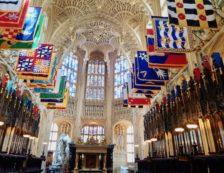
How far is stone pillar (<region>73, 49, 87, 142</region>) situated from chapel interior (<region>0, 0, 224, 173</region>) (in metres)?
0.14

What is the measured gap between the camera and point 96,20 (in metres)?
23.8

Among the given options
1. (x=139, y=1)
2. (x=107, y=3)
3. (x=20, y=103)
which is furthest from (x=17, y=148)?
(x=107, y=3)

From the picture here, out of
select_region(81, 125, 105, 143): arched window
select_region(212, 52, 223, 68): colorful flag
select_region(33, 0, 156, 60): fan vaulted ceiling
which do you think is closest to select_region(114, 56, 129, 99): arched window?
select_region(33, 0, 156, 60): fan vaulted ceiling

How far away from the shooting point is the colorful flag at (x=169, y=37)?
27.6 feet

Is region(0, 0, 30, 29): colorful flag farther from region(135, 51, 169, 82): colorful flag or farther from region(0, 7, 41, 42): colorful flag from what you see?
region(135, 51, 169, 82): colorful flag

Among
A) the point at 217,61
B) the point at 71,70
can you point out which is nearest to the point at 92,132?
the point at 71,70

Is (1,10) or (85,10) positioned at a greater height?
(85,10)

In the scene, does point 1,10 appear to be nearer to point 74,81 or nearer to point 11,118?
point 11,118

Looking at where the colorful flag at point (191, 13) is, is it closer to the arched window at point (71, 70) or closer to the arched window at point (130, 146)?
the arched window at point (130, 146)

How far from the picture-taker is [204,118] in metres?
7.79

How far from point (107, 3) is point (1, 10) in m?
17.6

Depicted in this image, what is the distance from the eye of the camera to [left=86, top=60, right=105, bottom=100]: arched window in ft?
93.3

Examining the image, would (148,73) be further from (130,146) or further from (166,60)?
(130,146)

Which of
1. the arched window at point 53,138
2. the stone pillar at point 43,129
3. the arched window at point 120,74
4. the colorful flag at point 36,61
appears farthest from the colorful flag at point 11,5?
the arched window at point 53,138
